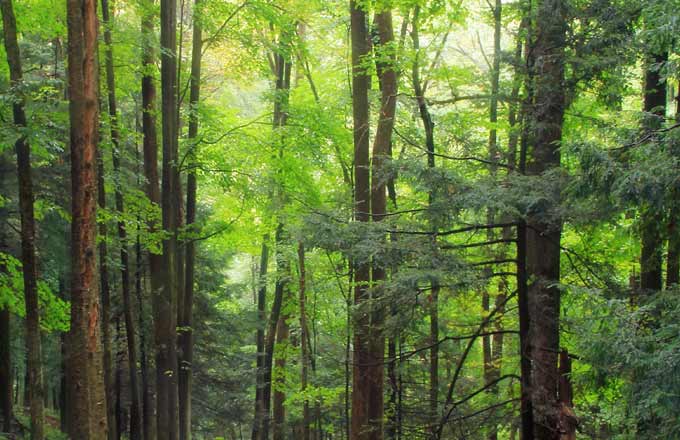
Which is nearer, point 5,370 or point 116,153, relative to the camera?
point 116,153

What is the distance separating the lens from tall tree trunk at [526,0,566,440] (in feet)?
25.4

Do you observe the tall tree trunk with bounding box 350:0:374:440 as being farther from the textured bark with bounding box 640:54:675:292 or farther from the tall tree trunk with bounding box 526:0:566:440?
the textured bark with bounding box 640:54:675:292

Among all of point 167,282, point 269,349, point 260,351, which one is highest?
point 167,282

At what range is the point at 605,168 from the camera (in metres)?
5.77

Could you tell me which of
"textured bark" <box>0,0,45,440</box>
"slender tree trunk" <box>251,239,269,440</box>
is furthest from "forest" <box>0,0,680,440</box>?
"slender tree trunk" <box>251,239,269,440</box>

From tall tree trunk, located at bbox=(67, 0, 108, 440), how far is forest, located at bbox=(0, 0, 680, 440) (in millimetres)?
32

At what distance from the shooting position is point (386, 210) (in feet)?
41.8

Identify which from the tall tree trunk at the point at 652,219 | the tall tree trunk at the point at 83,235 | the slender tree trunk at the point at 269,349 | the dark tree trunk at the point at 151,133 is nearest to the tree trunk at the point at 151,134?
the dark tree trunk at the point at 151,133

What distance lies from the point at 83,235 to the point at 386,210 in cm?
614

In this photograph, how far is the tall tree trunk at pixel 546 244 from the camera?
25.4ft

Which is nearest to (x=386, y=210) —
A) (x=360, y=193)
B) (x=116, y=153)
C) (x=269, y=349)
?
(x=360, y=193)

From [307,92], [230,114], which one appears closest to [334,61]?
[307,92]

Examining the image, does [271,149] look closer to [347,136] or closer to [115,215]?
[347,136]

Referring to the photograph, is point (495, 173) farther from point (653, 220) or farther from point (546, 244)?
point (653, 220)
